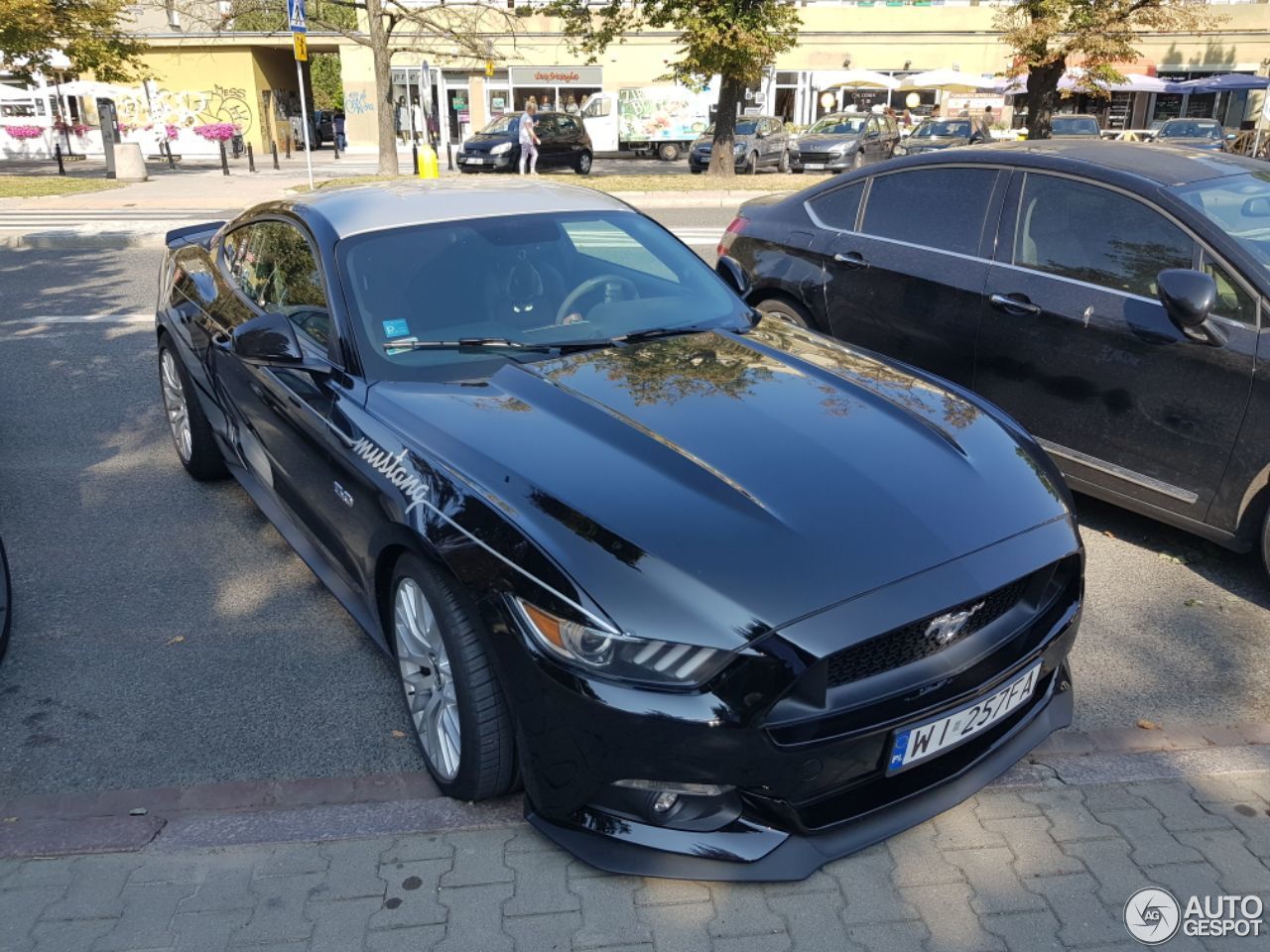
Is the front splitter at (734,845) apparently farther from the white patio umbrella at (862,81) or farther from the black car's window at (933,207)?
the white patio umbrella at (862,81)

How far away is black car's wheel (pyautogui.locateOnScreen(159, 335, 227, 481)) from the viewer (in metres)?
5.14

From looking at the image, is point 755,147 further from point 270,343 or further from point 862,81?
point 270,343

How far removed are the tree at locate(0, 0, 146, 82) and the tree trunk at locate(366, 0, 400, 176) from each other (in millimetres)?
6096

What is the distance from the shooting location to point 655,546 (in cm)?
248

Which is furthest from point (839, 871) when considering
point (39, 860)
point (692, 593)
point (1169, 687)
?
point (39, 860)

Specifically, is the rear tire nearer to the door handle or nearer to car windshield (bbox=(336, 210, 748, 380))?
the door handle

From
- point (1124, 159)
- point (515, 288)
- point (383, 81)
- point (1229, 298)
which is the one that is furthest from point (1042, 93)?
point (515, 288)

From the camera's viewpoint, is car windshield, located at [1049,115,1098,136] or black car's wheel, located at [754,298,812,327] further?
car windshield, located at [1049,115,1098,136]

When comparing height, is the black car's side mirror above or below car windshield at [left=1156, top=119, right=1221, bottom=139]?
below

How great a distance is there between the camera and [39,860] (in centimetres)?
283

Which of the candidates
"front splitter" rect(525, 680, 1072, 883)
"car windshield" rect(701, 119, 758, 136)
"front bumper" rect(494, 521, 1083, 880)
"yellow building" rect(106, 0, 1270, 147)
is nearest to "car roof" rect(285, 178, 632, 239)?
"front bumper" rect(494, 521, 1083, 880)

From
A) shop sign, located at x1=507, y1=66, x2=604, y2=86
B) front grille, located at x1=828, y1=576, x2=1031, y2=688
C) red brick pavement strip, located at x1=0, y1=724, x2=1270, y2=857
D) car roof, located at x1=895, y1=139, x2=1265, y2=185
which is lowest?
red brick pavement strip, located at x1=0, y1=724, x2=1270, y2=857

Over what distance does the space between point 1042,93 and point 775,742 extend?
30363 millimetres

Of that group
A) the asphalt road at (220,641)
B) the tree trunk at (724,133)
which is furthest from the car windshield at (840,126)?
the asphalt road at (220,641)
